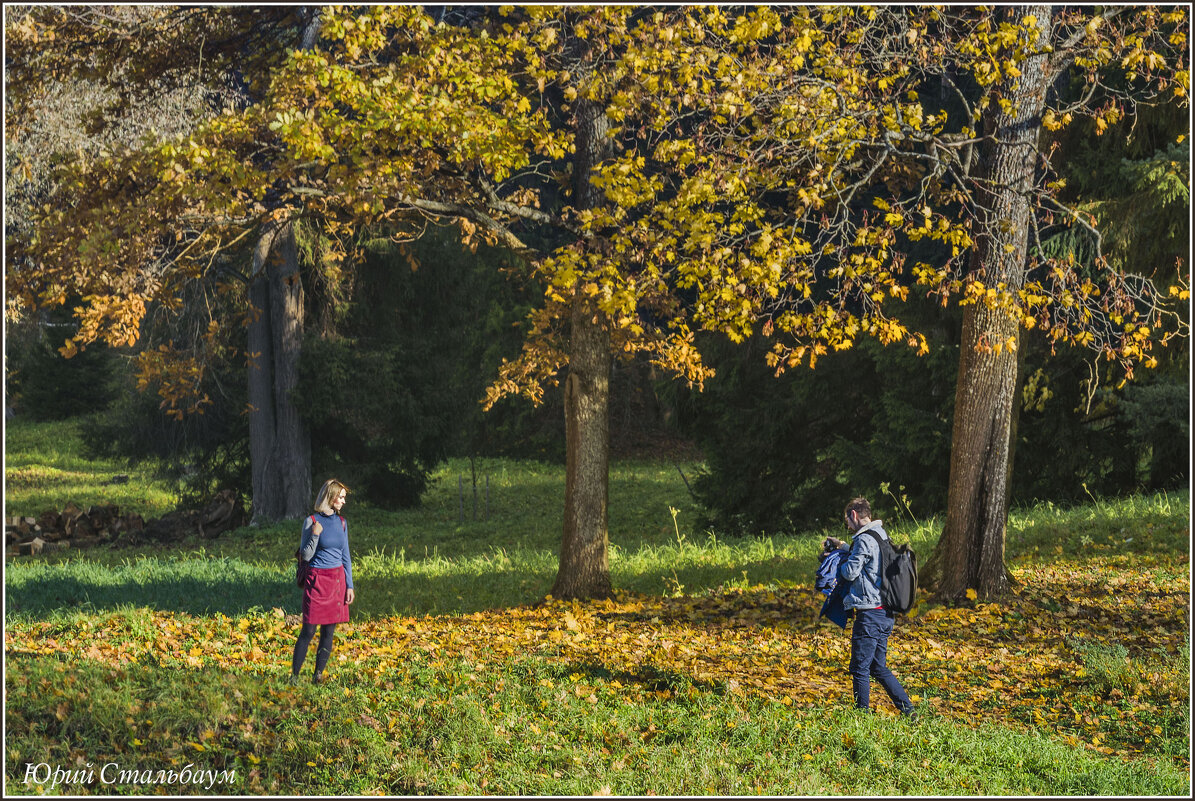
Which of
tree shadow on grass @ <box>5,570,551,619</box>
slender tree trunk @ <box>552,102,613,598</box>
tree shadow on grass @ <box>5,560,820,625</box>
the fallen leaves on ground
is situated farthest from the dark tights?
slender tree trunk @ <box>552,102,613,598</box>

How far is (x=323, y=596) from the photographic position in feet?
22.0

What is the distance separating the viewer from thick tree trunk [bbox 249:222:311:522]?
2084 cm

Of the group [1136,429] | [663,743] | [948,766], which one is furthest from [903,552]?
[1136,429]

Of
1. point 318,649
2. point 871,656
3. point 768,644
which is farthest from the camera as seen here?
point 768,644

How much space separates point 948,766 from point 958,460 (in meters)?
4.63

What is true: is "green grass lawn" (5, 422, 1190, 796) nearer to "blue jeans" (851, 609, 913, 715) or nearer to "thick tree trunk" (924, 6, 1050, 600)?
"blue jeans" (851, 609, 913, 715)

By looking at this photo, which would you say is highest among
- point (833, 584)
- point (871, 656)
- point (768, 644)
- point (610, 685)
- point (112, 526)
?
point (833, 584)

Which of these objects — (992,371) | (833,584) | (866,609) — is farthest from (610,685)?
(992,371)

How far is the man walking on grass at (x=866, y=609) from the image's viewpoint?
6.46 meters

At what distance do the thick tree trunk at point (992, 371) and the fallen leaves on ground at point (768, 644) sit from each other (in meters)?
0.48

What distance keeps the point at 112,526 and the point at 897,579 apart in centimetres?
1885

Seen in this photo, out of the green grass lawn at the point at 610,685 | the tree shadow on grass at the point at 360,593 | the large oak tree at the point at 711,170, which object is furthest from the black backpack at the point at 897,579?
the tree shadow on grass at the point at 360,593

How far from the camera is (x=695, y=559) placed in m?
13.7

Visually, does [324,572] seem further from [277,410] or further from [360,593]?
[277,410]
